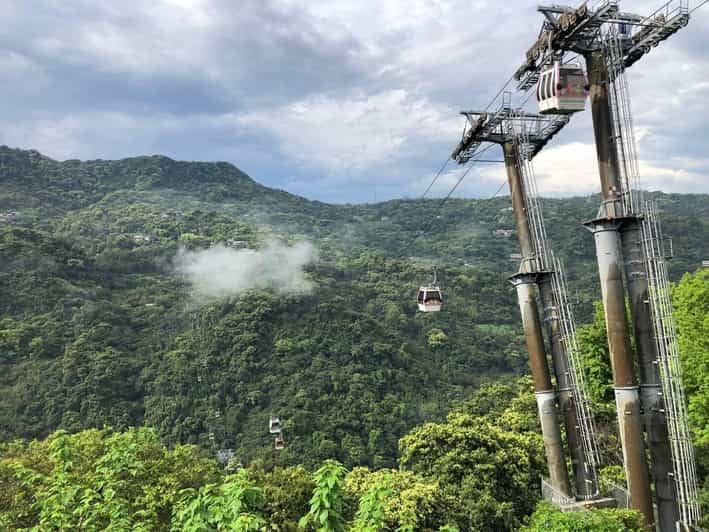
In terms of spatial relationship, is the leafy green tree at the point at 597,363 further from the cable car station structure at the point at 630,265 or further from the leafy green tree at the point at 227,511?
the leafy green tree at the point at 227,511

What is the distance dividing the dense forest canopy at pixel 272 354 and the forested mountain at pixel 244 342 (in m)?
0.24

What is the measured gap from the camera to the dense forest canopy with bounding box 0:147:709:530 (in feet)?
58.1

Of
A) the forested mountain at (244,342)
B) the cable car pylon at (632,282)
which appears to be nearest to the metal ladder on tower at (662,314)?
the cable car pylon at (632,282)

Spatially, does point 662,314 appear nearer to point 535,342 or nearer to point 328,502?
point 535,342

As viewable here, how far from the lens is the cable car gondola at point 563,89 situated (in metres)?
11.3

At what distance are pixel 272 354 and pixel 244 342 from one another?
155 inches

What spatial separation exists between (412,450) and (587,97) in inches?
464

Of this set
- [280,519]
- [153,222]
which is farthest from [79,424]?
[153,222]

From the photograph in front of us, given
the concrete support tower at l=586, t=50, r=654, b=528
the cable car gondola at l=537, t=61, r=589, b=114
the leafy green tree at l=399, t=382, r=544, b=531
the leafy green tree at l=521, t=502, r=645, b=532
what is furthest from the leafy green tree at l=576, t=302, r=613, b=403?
the leafy green tree at l=521, t=502, r=645, b=532

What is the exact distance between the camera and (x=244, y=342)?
229 feet

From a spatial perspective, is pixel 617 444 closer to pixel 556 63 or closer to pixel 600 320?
pixel 600 320

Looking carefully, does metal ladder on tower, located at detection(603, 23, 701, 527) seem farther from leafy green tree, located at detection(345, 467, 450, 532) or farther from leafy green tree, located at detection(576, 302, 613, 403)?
leafy green tree, located at detection(576, 302, 613, 403)

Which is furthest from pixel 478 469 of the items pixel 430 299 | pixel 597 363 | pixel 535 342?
pixel 597 363

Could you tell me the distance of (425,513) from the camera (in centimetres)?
1485
